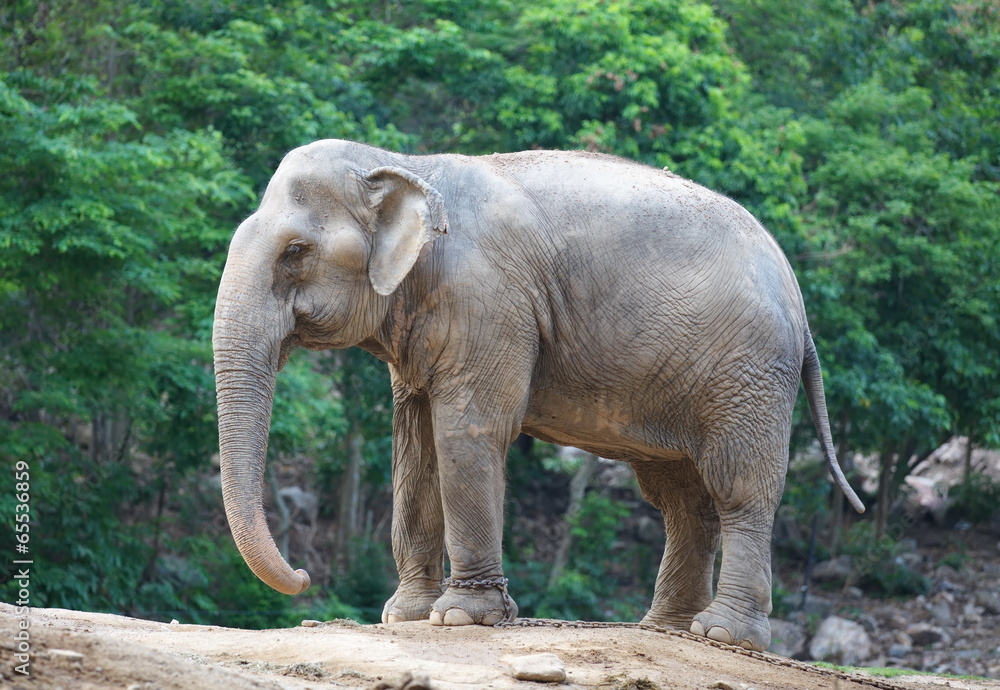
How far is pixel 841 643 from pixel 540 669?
13.2 metres

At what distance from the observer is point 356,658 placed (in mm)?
5438

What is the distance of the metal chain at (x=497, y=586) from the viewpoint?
644 centimetres

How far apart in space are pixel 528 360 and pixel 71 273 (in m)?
9.04

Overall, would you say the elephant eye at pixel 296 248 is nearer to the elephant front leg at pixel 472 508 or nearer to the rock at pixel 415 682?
the elephant front leg at pixel 472 508

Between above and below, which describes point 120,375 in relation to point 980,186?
below

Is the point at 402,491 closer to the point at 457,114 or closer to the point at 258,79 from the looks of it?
the point at 258,79

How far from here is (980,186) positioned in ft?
60.5

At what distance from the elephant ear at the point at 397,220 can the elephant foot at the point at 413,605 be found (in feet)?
6.00

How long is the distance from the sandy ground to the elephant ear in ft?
5.65

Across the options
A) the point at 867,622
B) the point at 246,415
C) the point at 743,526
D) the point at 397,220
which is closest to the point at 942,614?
the point at 867,622

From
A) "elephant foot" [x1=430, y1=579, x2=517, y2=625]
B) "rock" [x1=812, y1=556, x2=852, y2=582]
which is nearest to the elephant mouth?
"elephant foot" [x1=430, y1=579, x2=517, y2=625]

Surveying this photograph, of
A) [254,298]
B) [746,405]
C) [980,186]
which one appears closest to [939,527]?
[980,186]

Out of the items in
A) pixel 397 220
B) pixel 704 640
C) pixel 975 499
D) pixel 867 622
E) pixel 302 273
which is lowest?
pixel 704 640

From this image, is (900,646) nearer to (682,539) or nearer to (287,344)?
(682,539)
